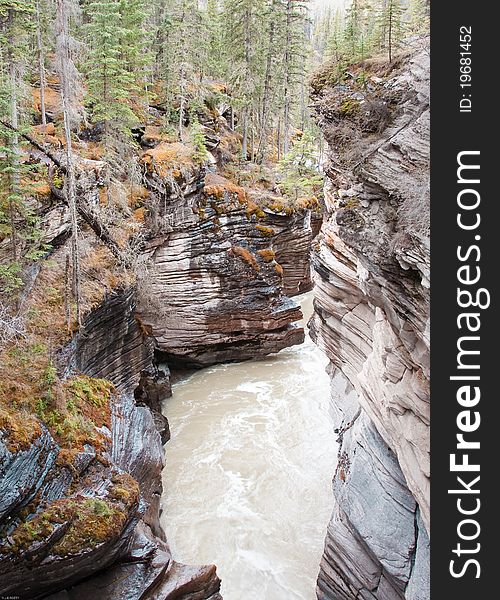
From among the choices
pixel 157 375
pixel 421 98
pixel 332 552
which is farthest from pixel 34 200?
pixel 332 552

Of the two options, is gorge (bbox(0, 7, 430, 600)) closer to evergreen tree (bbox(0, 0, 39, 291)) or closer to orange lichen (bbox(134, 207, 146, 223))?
orange lichen (bbox(134, 207, 146, 223))

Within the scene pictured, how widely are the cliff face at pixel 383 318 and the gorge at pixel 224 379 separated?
45 millimetres

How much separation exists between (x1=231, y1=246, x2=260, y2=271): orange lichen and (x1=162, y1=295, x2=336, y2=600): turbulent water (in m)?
4.95

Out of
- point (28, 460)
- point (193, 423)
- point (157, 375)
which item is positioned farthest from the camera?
point (157, 375)

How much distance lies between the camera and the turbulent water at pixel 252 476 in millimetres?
12383

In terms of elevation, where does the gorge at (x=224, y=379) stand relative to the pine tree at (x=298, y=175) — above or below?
below

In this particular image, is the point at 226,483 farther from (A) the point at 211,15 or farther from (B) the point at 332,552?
(A) the point at 211,15

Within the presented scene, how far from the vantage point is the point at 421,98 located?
310 inches

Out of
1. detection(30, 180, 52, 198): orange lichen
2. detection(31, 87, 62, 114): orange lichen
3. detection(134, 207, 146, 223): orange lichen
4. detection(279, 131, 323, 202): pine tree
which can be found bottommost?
detection(134, 207, 146, 223): orange lichen

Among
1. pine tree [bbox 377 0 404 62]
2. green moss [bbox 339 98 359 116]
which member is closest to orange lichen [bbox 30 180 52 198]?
green moss [bbox 339 98 359 116]

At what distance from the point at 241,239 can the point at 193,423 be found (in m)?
8.65

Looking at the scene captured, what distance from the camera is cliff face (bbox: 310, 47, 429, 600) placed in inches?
285

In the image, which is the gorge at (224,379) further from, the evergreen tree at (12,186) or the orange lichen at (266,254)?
the evergreen tree at (12,186)

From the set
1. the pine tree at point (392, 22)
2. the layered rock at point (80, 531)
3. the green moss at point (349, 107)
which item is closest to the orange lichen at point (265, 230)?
the pine tree at point (392, 22)
